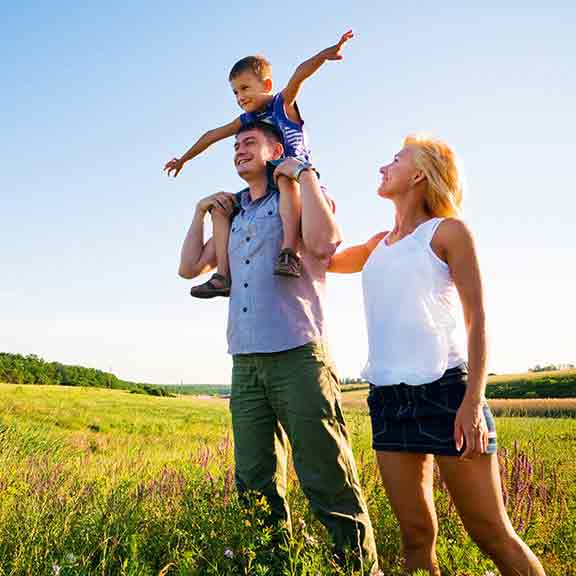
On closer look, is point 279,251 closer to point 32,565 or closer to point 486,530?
point 486,530

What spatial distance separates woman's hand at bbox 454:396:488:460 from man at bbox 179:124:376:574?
79 cm

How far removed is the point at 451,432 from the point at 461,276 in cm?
71

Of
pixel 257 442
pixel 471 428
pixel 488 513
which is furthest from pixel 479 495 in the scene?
pixel 257 442

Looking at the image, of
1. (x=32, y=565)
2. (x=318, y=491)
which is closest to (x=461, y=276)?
(x=318, y=491)

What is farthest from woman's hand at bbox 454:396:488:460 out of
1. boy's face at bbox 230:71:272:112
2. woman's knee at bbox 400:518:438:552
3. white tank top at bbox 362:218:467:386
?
boy's face at bbox 230:71:272:112

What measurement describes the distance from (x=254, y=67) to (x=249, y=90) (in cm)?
20

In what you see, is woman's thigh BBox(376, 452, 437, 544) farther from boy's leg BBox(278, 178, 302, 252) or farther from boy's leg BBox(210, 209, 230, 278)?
boy's leg BBox(210, 209, 230, 278)

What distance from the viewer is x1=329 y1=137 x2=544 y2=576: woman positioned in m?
2.64

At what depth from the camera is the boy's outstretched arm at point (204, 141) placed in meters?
5.11

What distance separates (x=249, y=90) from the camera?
4922 millimetres

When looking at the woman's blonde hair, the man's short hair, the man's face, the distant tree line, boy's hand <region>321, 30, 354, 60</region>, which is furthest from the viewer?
the distant tree line

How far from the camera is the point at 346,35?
171 inches

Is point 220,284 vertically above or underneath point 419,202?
underneath

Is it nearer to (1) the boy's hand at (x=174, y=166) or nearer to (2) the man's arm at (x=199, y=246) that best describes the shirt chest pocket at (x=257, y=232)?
(2) the man's arm at (x=199, y=246)
